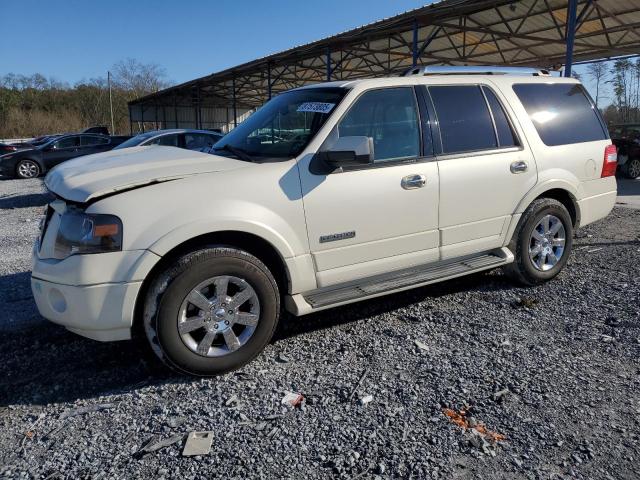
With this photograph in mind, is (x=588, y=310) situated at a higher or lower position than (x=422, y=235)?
lower

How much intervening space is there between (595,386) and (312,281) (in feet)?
6.30

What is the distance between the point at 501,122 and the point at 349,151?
6.10ft

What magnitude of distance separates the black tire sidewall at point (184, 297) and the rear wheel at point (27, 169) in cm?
1808

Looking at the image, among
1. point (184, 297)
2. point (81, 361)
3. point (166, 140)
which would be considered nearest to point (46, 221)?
point (81, 361)

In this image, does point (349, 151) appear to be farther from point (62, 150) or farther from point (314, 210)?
point (62, 150)

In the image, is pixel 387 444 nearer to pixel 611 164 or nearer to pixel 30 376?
pixel 30 376

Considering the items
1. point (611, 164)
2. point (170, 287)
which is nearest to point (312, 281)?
point (170, 287)

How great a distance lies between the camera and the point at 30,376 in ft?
11.5

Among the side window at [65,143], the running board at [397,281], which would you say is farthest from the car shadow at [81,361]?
the side window at [65,143]

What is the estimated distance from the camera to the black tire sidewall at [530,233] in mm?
4840

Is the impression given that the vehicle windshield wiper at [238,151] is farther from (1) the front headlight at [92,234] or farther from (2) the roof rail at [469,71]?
(2) the roof rail at [469,71]

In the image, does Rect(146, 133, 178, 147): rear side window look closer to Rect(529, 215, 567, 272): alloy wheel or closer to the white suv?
the white suv

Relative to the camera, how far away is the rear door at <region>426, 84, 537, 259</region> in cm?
429

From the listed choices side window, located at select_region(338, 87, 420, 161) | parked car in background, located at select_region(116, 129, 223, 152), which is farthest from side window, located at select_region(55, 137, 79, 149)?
side window, located at select_region(338, 87, 420, 161)
